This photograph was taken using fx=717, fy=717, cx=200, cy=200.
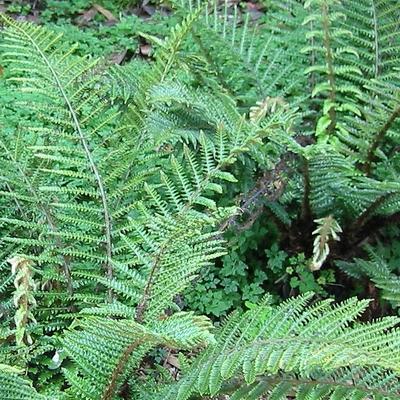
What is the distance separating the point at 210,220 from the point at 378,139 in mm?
1303

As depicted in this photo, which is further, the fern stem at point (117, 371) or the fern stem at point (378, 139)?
the fern stem at point (378, 139)

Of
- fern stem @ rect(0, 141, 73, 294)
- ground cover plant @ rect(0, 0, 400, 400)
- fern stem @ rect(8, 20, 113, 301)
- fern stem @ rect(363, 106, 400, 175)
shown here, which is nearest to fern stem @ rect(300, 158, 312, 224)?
ground cover plant @ rect(0, 0, 400, 400)

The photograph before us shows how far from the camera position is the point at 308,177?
3.09 m

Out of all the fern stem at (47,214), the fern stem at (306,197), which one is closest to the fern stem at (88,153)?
the fern stem at (47,214)

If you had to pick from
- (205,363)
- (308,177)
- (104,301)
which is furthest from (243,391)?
(308,177)

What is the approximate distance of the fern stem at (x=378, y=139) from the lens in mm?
3102

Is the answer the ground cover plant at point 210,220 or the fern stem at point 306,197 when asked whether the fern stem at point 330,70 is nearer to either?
the ground cover plant at point 210,220

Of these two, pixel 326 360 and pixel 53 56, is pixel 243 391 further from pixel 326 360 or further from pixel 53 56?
pixel 53 56

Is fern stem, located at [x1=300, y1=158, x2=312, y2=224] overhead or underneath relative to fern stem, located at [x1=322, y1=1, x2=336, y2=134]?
underneath

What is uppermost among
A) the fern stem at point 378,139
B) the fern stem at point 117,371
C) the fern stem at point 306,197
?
the fern stem at point 378,139

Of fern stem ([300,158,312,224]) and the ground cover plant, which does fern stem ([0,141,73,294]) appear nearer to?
the ground cover plant

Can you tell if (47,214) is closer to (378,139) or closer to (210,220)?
(210,220)

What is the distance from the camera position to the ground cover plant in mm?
2199

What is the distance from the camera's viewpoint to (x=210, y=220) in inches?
87.4
